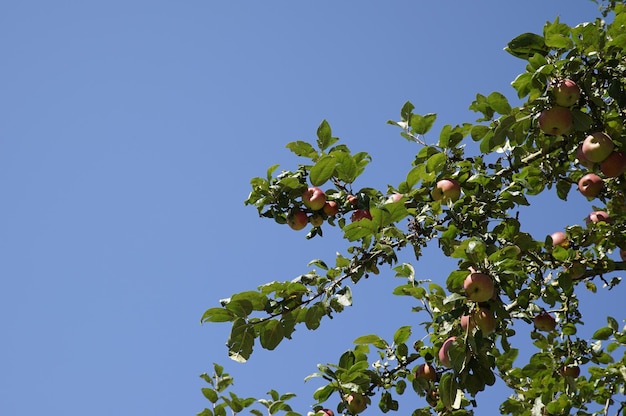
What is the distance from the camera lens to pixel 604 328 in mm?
4230

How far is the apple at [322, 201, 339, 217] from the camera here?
353cm

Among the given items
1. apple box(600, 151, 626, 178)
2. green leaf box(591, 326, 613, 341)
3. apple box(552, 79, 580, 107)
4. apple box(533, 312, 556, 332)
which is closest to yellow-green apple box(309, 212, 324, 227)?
apple box(552, 79, 580, 107)

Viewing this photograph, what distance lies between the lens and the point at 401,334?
372cm

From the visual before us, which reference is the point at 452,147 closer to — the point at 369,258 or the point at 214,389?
the point at 369,258

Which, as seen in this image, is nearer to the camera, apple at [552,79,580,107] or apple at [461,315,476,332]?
apple at [461,315,476,332]

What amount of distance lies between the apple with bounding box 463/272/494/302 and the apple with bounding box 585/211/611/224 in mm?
1791

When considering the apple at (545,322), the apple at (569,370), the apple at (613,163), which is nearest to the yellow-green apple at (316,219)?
the apple at (613,163)

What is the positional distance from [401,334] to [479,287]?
3.51ft

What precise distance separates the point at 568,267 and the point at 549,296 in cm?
19

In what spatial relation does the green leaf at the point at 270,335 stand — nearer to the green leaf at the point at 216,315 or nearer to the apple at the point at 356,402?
the green leaf at the point at 216,315

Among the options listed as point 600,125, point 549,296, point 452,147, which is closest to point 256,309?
point 452,147

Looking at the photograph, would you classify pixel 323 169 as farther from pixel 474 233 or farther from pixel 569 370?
pixel 569 370

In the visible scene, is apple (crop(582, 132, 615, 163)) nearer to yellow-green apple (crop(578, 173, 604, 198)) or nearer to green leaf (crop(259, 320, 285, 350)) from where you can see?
yellow-green apple (crop(578, 173, 604, 198))

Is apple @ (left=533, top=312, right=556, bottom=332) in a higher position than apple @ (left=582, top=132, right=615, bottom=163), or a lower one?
lower
